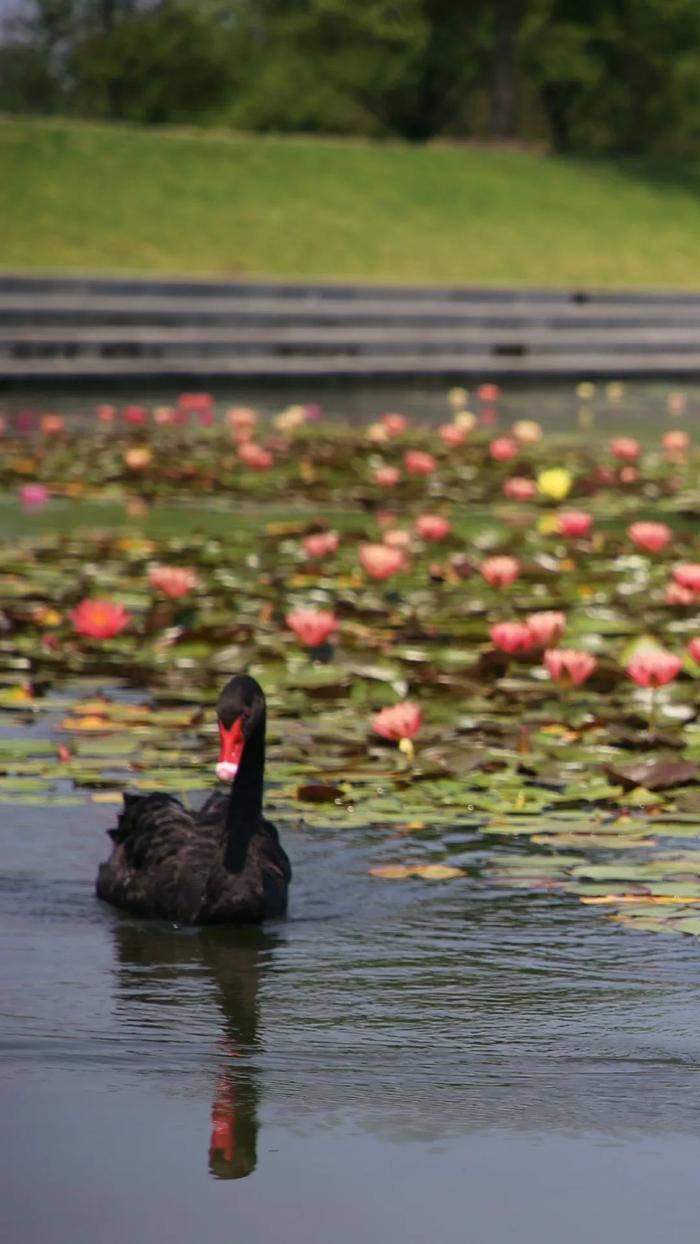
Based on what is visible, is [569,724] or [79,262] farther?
[79,262]

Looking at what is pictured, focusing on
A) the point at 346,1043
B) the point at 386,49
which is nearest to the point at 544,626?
the point at 346,1043

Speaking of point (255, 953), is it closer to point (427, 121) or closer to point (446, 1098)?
point (446, 1098)

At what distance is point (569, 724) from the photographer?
668 centimetres

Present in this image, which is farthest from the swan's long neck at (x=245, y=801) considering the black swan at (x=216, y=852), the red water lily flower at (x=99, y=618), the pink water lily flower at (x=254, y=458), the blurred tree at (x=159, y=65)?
the blurred tree at (x=159, y=65)

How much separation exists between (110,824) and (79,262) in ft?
84.0

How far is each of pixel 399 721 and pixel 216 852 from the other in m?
1.01

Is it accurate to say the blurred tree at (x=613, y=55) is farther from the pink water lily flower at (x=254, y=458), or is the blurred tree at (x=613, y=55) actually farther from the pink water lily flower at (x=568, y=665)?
the pink water lily flower at (x=568, y=665)

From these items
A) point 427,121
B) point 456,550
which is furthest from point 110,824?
point 427,121

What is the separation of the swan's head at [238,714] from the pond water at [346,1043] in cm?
42

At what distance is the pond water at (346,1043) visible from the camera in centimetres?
319

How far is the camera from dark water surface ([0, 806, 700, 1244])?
3178mm

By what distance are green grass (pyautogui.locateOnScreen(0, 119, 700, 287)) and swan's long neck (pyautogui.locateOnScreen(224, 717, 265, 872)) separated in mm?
25667

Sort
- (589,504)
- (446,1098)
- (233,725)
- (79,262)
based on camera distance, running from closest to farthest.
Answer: (446,1098)
(233,725)
(589,504)
(79,262)

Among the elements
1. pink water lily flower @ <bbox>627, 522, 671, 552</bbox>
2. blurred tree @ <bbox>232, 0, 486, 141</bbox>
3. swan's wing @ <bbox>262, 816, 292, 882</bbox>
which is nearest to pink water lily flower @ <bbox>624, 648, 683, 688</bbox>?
swan's wing @ <bbox>262, 816, 292, 882</bbox>
